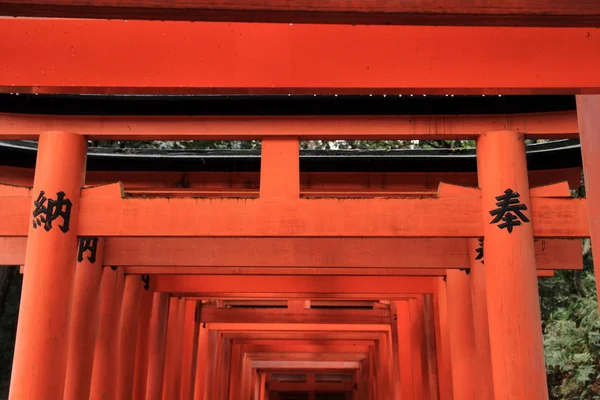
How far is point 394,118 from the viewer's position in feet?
25.5

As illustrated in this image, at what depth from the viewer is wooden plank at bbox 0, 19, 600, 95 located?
4719 mm

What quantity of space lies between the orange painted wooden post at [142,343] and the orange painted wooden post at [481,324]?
5143 mm

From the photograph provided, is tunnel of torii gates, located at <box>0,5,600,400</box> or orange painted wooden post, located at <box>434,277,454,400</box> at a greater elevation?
tunnel of torii gates, located at <box>0,5,600,400</box>

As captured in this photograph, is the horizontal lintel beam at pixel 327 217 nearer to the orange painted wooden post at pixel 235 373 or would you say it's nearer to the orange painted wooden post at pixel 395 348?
the orange painted wooden post at pixel 395 348

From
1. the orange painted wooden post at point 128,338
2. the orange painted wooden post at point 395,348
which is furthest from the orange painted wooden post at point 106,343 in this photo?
the orange painted wooden post at point 395,348

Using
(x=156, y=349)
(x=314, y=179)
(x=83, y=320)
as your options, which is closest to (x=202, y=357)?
(x=156, y=349)

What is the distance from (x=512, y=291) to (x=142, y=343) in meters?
6.72

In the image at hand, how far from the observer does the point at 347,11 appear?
3271 millimetres

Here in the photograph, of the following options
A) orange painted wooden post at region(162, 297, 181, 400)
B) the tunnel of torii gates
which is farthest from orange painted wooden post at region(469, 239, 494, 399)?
orange painted wooden post at region(162, 297, 181, 400)

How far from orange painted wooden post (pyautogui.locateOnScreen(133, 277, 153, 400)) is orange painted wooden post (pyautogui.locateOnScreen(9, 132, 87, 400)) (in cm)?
412

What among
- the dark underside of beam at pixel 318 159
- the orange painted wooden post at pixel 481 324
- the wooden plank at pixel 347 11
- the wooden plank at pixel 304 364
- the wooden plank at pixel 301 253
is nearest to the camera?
the wooden plank at pixel 347 11

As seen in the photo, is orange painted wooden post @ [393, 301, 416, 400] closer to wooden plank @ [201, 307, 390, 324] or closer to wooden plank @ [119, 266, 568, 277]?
wooden plank @ [201, 307, 390, 324]

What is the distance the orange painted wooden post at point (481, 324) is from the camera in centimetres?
847

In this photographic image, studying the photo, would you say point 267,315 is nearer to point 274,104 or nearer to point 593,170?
point 274,104
